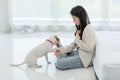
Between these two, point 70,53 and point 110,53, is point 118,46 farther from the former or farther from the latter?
point 70,53

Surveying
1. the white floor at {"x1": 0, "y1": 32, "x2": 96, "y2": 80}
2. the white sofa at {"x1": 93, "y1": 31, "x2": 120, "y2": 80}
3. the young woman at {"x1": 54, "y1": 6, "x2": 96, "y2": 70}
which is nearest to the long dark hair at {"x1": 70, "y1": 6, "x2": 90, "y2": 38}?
the young woman at {"x1": 54, "y1": 6, "x2": 96, "y2": 70}

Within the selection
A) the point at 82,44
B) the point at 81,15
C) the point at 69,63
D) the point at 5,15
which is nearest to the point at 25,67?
the point at 69,63

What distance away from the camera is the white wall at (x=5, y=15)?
434cm

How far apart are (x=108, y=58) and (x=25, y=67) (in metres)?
0.93

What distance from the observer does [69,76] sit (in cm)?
273

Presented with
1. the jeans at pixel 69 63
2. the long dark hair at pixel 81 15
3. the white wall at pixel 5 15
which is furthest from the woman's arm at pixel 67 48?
the white wall at pixel 5 15

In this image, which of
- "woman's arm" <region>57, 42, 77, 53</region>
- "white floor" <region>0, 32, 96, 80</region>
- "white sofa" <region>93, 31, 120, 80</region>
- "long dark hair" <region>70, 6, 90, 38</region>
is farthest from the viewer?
"woman's arm" <region>57, 42, 77, 53</region>

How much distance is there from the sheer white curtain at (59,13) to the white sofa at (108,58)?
146cm

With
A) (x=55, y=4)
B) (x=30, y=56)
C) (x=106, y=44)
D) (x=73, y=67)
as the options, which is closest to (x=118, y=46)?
(x=106, y=44)

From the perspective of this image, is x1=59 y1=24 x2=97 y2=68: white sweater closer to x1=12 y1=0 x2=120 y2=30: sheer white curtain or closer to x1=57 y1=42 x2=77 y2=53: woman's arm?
x1=57 y1=42 x2=77 y2=53: woman's arm

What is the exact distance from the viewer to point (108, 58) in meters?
2.44

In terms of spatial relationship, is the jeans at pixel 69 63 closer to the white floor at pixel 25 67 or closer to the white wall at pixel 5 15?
the white floor at pixel 25 67

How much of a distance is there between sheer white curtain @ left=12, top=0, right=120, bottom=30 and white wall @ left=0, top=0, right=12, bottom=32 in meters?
0.11

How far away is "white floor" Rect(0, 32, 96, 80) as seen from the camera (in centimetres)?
273
